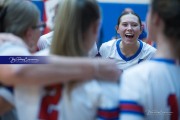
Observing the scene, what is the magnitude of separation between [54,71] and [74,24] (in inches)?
7.1

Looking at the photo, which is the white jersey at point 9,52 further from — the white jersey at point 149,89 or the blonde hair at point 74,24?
the white jersey at point 149,89

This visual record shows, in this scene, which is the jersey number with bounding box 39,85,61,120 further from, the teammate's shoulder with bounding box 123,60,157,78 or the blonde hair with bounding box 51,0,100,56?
the teammate's shoulder with bounding box 123,60,157,78

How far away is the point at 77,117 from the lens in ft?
3.28

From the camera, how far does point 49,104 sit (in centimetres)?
104

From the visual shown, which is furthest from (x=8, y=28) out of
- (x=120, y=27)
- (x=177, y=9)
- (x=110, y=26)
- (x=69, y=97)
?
(x=110, y=26)

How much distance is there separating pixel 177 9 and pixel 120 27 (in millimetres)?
2058

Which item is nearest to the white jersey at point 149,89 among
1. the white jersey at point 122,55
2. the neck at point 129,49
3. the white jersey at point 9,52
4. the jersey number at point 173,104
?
the jersey number at point 173,104

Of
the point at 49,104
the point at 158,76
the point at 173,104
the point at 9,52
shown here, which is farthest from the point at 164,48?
the point at 9,52

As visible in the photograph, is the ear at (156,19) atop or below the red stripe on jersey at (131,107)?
atop

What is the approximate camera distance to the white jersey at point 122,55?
2791 millimetres

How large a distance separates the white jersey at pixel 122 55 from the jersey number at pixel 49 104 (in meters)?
1.74

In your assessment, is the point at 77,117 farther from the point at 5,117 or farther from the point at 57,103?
the point at 5,117

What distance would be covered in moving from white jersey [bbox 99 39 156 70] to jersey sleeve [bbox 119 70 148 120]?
172 cm

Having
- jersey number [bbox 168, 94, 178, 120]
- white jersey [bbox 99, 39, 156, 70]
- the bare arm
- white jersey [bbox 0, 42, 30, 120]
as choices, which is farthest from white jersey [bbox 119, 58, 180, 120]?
white jersey [bbox 99, 39, 156, 70]
